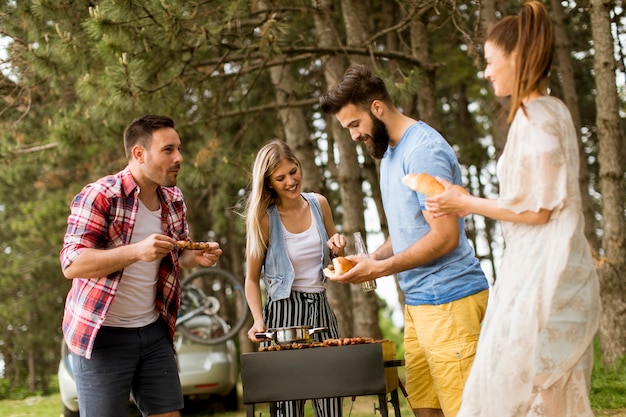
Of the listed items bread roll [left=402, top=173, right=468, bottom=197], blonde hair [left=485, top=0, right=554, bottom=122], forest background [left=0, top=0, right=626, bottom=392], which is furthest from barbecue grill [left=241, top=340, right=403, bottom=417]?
blonde hair [left=485, top=0, right=554, bottom=122]

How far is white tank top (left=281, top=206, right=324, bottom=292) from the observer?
4559 millimetres

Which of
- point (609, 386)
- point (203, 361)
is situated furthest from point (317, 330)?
point (203, 361)

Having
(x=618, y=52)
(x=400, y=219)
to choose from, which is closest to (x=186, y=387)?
(x=400, y=219)

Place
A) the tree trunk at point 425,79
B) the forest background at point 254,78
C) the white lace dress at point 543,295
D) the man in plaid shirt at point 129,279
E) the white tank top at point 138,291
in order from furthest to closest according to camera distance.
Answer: the tree trunk at point 425,79
the forest background at point 254,78
the white tank top at point 138,291
the man in plaid shirt at point 129,279
the white lace dress at point 543,295

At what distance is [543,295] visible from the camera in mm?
2852

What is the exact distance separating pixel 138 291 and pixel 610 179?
16.4 ft

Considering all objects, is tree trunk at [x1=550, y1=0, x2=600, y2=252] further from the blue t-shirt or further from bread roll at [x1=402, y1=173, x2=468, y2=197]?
bread roll at [x1=402, y1=173, x2=468, y2=197]

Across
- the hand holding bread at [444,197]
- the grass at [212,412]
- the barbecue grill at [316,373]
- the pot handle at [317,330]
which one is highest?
the hand holding bread at [444,197]

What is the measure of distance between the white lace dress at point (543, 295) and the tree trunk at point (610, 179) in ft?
16.2

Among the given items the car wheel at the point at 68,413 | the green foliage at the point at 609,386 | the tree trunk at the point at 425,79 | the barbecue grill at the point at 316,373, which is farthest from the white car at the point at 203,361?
the barbecue grill at the point at 316,373

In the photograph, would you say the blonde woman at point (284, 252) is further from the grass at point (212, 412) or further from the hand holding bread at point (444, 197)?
the grass at point (212, 412)

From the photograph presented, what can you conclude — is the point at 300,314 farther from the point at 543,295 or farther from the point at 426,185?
the point at 543,295

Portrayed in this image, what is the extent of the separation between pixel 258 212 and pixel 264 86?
9.25m

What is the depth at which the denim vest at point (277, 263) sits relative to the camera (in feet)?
14.8
